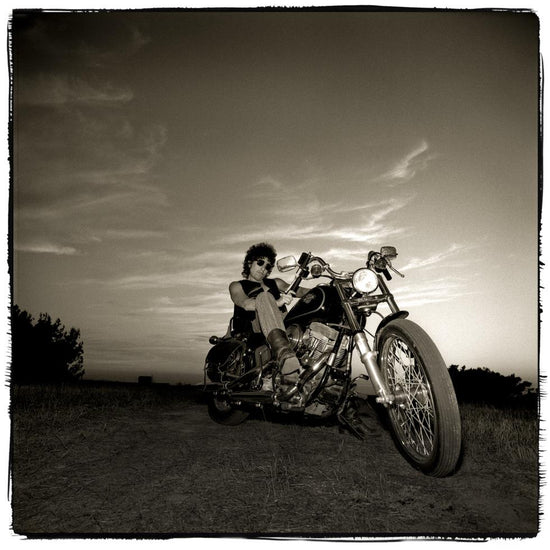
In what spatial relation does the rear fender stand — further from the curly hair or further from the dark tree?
the dark tree

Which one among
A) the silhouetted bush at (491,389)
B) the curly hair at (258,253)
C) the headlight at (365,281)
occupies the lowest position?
the silhouetted bush at (491,389)

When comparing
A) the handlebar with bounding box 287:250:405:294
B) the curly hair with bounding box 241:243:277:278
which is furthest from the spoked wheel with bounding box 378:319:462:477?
the curly hair with bounding box 241:243:277:278

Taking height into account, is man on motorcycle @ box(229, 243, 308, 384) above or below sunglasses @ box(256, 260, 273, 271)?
below

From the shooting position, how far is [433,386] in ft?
6.16

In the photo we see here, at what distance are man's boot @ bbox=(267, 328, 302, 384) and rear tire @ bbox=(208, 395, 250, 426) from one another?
1.23 m

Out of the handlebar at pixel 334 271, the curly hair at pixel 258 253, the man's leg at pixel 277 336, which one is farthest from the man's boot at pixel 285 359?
the curly hair at pixel 258 253

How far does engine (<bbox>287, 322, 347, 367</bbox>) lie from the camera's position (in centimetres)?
253

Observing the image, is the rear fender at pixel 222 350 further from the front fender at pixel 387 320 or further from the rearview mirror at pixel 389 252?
the rearview mirror at pixel 389 252

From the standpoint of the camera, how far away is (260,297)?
3010 mm

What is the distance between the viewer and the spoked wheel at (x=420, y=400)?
1866mm

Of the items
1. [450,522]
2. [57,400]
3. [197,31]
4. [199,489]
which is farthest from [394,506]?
[57,400]

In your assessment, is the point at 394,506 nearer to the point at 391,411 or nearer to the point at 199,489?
the point at 391,411

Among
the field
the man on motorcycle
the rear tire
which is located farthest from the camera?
the rear tire

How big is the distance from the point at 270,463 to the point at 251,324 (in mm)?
1050
